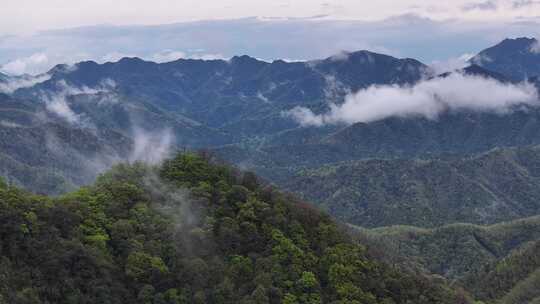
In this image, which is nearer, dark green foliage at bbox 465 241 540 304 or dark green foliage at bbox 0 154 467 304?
dark green foliage at bbox 0 154 467 304

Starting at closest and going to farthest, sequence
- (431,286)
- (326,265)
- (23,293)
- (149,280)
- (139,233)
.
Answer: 1. (23,293)
2. (149,280)
3. (139,233)
4. (326,265)
5. (431,286)

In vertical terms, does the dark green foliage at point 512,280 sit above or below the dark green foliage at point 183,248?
below

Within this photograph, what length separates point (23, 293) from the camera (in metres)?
60.4

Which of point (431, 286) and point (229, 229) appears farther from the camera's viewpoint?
point (431, 286)

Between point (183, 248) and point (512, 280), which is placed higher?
point (183, 248)

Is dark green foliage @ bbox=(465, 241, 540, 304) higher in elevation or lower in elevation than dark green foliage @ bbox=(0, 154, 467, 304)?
lower

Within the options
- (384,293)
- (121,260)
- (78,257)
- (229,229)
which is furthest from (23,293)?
(384,293)

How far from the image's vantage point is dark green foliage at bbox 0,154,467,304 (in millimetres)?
67375

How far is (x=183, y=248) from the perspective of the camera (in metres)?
79.1

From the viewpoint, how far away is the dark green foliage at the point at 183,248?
6738 centimetres

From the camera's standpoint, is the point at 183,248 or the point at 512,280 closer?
the point at 183,248

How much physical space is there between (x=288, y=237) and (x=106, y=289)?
28144 mm

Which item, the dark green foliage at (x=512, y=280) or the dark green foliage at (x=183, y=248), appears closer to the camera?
the dark green foliage at (x=183, y=248)

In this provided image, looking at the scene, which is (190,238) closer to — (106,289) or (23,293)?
(106,289)
